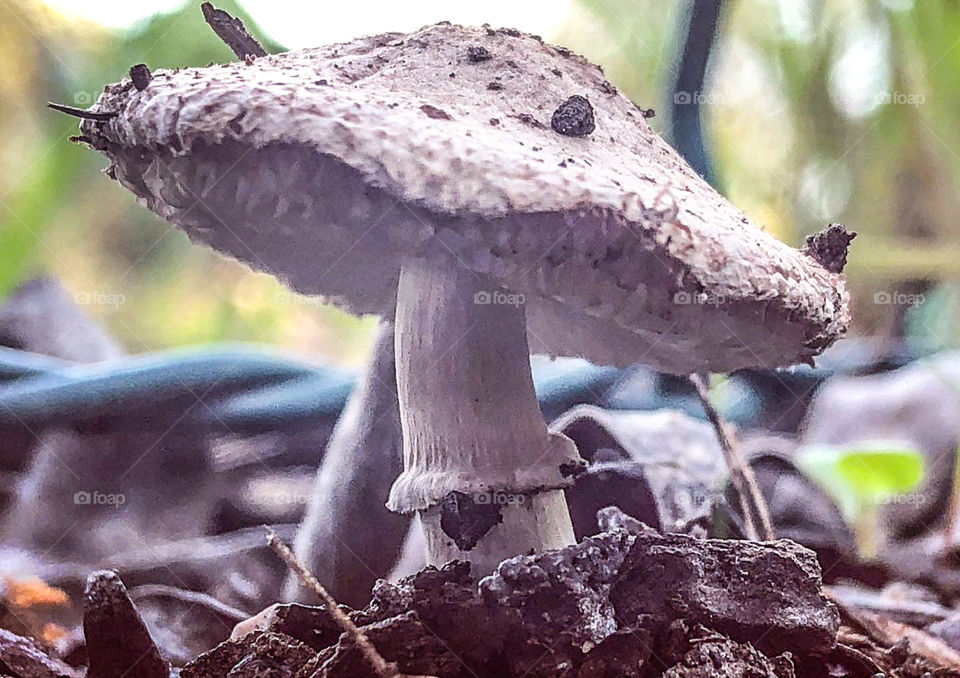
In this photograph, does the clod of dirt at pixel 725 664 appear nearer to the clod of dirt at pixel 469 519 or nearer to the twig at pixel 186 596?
the clod of dirt at pixel 469 519

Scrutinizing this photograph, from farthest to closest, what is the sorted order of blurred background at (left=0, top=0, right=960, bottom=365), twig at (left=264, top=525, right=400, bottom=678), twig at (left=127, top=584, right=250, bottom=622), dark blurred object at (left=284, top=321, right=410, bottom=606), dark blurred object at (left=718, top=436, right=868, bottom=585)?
dark blurred object at (left=718, top=436, right=868, bottom=585)
blurred background at (left=0, top=0, right=960, bottom=365)
dark blurred object at (left=284, top=321, right=410, bottom=606)
twig at (left=127, top=584, right=250, bottom=622)
twig at (left=264, top=525, right=400, bottom=678)

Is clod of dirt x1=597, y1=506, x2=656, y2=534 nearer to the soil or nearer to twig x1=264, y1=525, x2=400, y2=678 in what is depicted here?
the soil

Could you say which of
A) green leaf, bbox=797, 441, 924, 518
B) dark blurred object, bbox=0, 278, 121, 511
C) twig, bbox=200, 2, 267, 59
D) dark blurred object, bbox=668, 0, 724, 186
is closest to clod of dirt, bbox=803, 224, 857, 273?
dark blurred object, bbox=668, 0, 724, 186

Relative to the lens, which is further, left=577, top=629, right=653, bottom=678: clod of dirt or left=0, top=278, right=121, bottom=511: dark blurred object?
left=0, top=278, right=121, bottom=511: dark blurred object

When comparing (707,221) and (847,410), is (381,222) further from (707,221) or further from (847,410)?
(847,410)

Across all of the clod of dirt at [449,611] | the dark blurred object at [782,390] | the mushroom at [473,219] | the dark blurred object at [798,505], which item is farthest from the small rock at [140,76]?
the dark blurred object at [782,390]

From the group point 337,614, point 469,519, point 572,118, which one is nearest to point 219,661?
point 337,614
